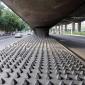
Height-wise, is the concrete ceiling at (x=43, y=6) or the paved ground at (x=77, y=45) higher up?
the concrete ceiling at (x=43, y=6)

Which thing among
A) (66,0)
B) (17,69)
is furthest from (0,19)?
(17,69)

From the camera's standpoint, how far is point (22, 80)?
3217 mm

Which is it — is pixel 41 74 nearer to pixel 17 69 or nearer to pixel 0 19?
pixel 17 69

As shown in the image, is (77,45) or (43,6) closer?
(43,6)

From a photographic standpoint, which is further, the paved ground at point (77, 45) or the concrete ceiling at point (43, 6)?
the paved ground at point (77, 45)

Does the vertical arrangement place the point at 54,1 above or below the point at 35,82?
above

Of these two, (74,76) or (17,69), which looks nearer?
(74,76)

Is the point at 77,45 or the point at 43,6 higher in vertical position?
the point at 43,6

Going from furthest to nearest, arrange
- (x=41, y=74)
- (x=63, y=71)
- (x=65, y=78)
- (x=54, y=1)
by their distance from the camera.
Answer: (x=54, y=1), (x=63, y=71), (x=41, y=74), (x=65, y=78)

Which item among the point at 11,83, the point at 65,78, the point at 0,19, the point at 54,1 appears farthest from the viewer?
the point at 0,19

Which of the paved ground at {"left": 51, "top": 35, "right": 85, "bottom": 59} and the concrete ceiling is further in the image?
the paved ground at {"left": 51, "top": 35, "right": 85, "bottom": 59}

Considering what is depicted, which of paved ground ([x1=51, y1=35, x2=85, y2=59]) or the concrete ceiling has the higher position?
the concrete ceiling

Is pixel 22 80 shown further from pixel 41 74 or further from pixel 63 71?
pixel 63 71

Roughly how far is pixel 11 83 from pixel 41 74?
2.35 ft
